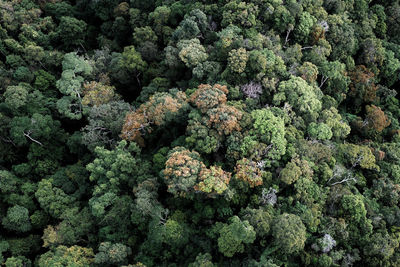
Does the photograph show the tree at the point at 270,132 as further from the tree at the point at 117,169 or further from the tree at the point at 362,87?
the tree at the point at 362,87

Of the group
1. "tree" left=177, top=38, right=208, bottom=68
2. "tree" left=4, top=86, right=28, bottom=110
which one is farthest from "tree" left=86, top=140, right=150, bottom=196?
"tree" left=4, top=86, right=28, bottom=110

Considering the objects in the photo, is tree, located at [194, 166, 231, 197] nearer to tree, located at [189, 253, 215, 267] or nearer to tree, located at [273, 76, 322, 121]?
tree, located at [189, 253, 215, 267]

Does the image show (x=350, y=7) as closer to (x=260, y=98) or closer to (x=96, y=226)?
(x=260, y=98)

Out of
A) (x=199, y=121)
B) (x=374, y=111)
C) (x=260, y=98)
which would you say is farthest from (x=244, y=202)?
(x=374, y=111)

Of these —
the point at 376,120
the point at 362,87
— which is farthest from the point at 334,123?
the point at 362,87

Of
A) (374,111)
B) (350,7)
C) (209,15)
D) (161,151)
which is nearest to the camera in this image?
(161,151)

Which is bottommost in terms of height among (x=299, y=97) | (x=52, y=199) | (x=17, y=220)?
(x=17, y=220)

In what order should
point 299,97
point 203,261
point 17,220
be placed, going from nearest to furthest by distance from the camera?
point 203,261
point 17,220
point 299,97

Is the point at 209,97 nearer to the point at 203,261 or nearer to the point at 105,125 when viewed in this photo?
the point at 105,125
